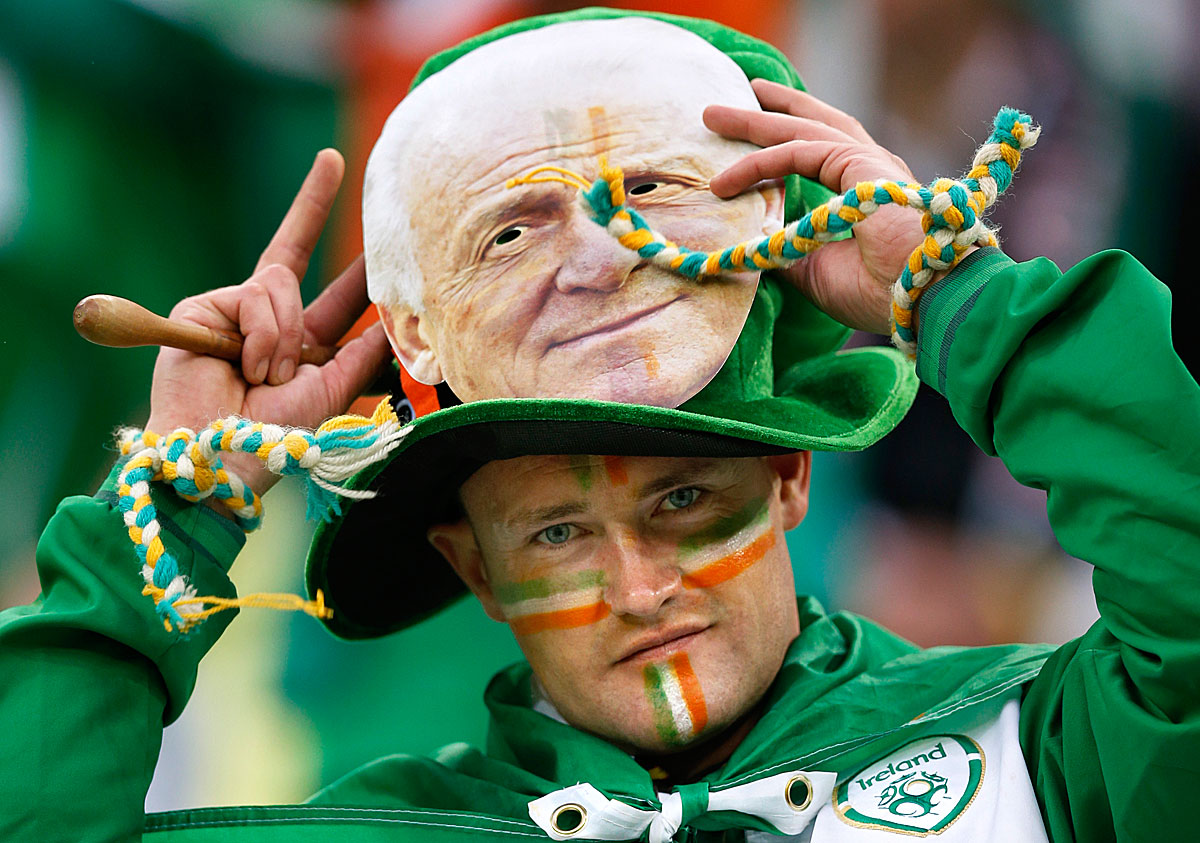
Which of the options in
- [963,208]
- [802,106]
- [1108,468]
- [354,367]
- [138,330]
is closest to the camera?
[1108,468]

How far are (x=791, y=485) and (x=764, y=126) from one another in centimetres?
47

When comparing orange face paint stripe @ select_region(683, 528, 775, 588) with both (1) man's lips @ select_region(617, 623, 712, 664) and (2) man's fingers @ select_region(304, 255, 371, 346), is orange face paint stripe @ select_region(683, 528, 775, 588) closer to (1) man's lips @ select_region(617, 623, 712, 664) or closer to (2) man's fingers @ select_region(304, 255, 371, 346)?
(1) man's lips @ select_region(617, 623, 712, 664)

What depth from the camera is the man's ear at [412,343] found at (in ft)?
4.61

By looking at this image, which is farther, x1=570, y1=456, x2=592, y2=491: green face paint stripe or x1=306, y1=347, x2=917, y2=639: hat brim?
x1=570, y1=456, x2=592, y2=491: green face paint stripe

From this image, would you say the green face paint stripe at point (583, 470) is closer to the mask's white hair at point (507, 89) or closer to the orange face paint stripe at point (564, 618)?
the orange face paint stripe at point (564, 618)

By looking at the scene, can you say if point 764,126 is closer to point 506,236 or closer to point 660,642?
point 506,236

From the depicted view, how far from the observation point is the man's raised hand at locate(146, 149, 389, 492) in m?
1.45

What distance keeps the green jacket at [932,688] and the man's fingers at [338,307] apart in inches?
14.1

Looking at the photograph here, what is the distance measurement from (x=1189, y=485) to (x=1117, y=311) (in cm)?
17

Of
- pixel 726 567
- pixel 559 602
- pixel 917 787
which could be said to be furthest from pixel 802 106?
pixel 917 787

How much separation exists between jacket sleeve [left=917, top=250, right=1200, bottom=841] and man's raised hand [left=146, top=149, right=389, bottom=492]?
80 cm

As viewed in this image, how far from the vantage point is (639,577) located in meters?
1.31

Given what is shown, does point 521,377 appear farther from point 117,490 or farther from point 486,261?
point 117,490

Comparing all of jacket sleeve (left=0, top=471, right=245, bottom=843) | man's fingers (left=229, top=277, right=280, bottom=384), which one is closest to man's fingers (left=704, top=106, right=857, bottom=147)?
man's fingers (left=229, top=277, right=280, bottom=384)
